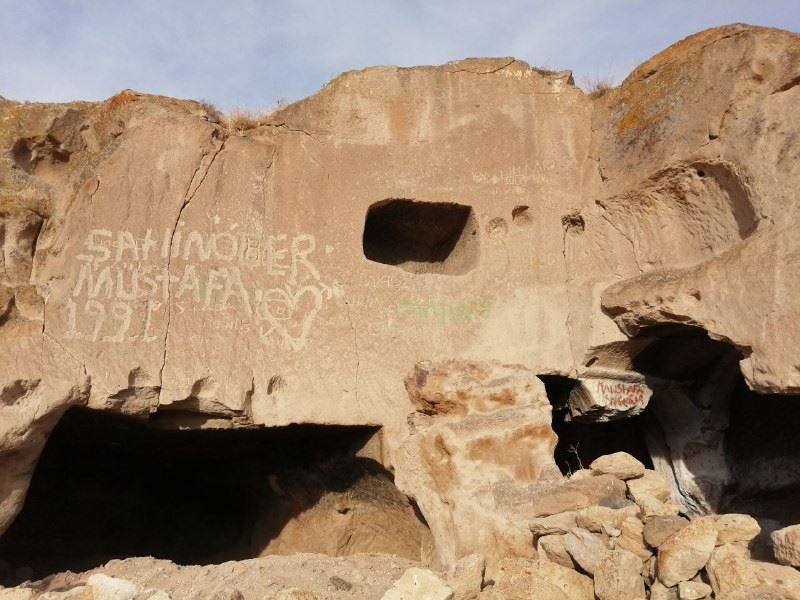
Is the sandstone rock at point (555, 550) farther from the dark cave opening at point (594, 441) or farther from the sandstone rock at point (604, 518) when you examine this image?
the dark cave opening at point (594, 441)

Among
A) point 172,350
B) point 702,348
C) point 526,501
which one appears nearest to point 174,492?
point 172,350

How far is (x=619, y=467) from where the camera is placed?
4.02 metres

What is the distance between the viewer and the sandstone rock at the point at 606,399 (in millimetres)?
4969

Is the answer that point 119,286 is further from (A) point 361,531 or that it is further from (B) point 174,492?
(B) point 174,492

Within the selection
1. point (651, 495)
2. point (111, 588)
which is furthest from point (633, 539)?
point (111, 588)

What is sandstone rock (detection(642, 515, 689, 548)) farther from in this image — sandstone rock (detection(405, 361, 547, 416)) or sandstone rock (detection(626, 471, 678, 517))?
sandstone rock (detection(405, 361, 547, 416))

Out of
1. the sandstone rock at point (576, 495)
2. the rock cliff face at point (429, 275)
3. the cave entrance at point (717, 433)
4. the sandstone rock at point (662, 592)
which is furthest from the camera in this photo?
the cave entrance at point (717, 433)

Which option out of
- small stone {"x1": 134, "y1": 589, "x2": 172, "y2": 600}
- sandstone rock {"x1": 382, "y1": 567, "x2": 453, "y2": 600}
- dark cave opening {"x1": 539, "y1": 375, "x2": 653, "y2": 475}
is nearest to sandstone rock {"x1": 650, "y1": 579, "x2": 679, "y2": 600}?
sandstone rock {"x1": 382, "y1": 567, "x2": 453, "y2": 600}

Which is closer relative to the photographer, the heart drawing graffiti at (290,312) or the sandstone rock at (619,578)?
the sandstone rock at (619,578)

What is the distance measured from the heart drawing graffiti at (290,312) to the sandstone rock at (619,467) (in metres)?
1.85

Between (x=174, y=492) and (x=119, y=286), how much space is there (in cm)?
294

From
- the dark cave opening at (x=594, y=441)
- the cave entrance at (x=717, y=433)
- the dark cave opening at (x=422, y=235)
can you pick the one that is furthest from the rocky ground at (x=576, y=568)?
the dark cave opening at (x=594, y=441)

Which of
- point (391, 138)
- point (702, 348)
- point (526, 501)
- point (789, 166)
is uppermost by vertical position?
point (391, 138)

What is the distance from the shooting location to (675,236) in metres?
4.63
